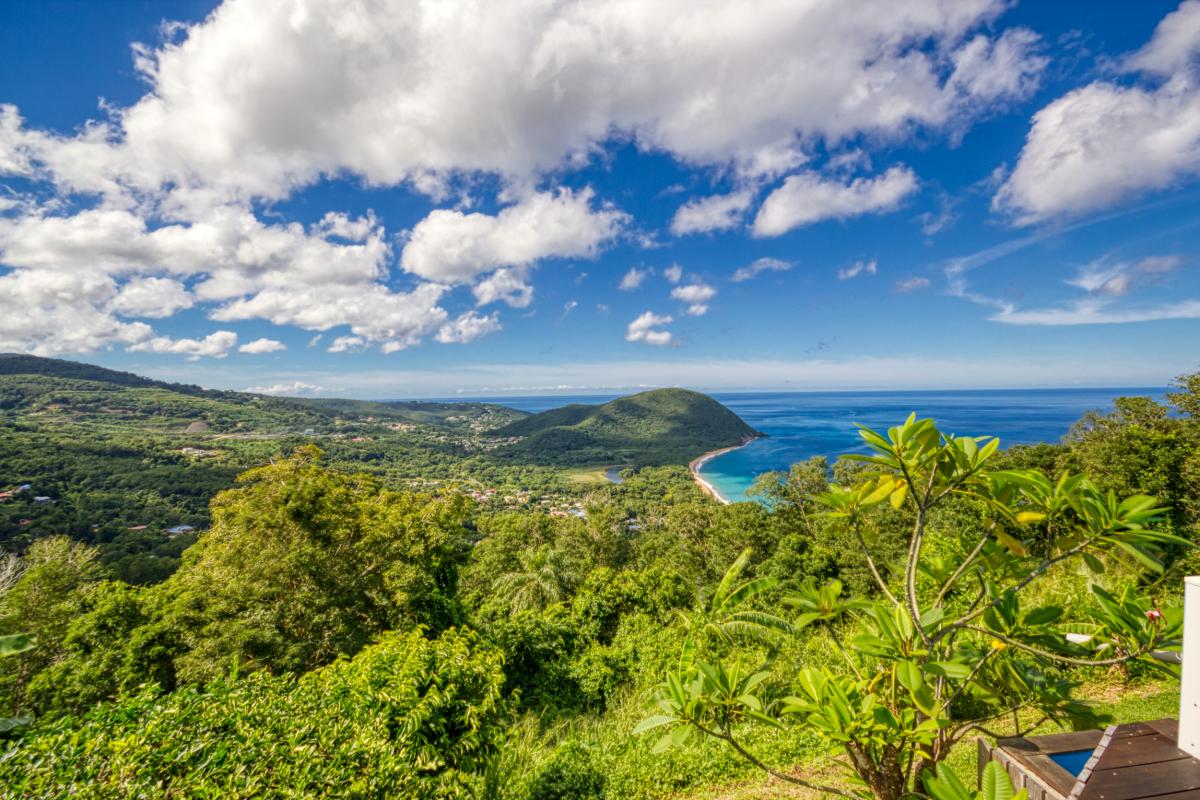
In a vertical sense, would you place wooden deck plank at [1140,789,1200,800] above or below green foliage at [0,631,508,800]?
above

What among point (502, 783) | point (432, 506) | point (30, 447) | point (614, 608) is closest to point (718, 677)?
point (502, 783)

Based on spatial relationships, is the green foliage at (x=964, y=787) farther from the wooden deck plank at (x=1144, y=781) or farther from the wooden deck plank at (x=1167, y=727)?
the wooden deck plank at (x=1167, y=727)

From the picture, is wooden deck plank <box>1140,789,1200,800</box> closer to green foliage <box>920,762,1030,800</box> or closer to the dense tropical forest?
the dense tropical forest

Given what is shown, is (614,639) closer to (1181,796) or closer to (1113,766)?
(1113,766)

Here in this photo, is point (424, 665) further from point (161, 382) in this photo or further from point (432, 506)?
point (161, 382)

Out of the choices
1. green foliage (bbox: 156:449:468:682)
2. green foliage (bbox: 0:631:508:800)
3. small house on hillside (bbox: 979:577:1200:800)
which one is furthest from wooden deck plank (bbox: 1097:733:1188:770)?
green foliage (bbox: 156:449:468:682)

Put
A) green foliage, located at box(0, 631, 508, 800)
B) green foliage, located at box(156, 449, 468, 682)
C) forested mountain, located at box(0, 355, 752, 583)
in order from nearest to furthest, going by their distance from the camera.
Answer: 1. green foliage, located at box(0, 631, 508, 800)
2. green foliage, located at box(156, 449, 468, 682)
3. forested mountain, located at box(0, 355, 752, 583)

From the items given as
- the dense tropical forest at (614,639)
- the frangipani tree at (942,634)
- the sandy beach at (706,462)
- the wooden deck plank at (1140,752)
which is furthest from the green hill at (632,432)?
the frangipani tree at (942,634)
